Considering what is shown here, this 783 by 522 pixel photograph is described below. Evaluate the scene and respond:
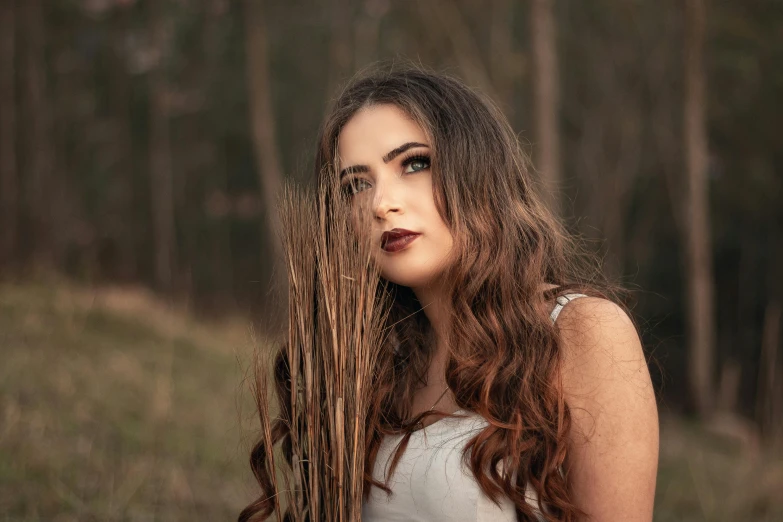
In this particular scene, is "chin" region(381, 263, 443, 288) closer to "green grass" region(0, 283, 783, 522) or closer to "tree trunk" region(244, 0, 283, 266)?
"green grass" region(0, 283, 783, 522)

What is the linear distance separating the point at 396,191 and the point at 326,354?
0.41m

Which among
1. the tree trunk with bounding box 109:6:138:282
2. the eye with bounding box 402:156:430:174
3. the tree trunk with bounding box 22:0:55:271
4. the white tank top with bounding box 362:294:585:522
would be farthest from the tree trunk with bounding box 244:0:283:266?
the white tank top with bounding box 362:294:585:522

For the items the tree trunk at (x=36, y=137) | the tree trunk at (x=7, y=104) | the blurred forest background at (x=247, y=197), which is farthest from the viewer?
the tree trunk at (x=7, y=104)

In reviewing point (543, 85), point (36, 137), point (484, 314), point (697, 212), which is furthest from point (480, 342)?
point (36, 137)

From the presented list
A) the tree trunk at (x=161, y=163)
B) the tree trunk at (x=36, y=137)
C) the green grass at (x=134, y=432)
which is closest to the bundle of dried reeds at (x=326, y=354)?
the green grass at (x=134, y=432)

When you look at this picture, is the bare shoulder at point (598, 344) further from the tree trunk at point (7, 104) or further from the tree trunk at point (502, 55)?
the tree trunk at point (7, 104)

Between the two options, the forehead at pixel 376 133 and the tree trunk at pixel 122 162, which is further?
the tree trunk at pixel 122 162

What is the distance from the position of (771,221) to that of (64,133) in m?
15.6

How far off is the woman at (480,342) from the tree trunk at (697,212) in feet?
28.3

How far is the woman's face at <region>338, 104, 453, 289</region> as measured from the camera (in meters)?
1.82

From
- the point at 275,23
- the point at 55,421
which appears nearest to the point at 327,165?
the point at 55,421

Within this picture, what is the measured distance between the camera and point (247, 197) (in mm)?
22516

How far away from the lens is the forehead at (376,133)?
1.89 metres

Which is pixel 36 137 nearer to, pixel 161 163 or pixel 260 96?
pixel 161 163
